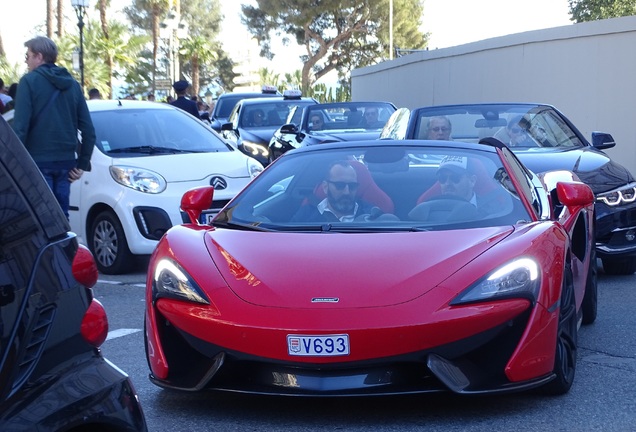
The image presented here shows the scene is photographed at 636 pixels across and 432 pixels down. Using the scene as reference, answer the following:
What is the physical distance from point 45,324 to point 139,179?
25.3ft

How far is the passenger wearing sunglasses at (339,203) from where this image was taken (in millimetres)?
Answer: 5961

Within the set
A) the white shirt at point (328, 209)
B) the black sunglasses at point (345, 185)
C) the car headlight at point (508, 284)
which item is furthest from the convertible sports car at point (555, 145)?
the car headlight at point (508, 284)

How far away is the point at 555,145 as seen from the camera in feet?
33.8

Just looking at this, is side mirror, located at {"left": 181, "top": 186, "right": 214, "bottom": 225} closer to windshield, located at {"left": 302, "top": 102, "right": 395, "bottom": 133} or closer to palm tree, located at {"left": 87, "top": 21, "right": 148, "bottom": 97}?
windshield, located at {"left": 302, "top": 102, "right": 395, "bottom": 133}

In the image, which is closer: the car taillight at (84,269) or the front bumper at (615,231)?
the car taillight at (84,269)

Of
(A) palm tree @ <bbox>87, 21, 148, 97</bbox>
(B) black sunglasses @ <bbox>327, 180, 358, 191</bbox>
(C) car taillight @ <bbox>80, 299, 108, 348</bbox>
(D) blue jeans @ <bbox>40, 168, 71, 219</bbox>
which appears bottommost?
(D) blue jeans @ <bbox>40, 168, 71, 219</bbox>

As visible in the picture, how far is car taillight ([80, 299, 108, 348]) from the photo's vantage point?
302 centimetres

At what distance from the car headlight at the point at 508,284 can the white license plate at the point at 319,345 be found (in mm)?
503

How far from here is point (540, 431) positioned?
482 centimetres

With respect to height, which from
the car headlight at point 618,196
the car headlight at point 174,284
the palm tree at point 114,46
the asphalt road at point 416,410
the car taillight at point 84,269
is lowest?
the asphalt road at point 416,410

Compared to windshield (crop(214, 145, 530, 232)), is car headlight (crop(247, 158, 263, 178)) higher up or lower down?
lower down

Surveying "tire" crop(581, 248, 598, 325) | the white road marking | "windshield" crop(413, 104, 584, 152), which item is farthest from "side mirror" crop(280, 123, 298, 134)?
"tire" crop(581, 248, 598, 325)

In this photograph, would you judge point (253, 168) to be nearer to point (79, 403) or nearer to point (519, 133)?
point (519, 133)

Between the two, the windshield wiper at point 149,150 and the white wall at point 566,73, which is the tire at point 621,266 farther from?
the white wall at point 566,73
